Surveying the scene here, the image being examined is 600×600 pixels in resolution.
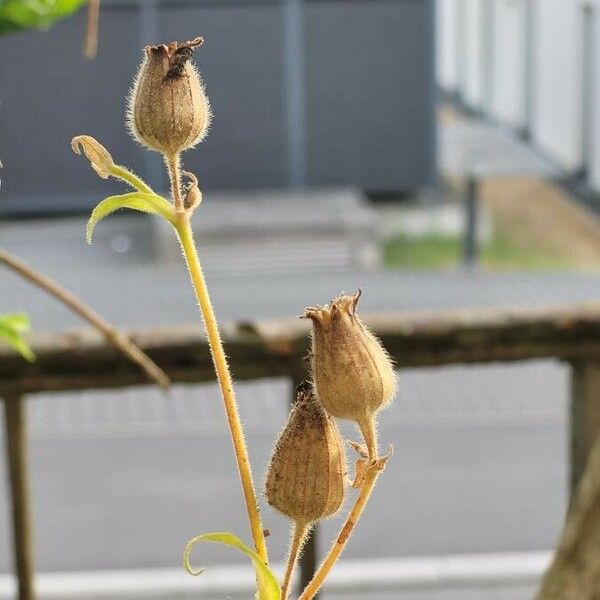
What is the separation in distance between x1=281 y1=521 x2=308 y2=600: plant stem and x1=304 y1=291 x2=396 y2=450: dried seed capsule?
0.7 inches

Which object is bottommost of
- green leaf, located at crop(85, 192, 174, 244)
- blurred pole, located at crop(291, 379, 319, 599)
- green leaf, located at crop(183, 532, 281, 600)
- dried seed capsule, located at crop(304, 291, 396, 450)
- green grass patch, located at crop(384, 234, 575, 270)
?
green grass patch, located at crop(384, 234, 575, 270)

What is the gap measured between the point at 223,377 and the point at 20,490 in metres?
0.52

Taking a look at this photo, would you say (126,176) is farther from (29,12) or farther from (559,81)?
(559,81)

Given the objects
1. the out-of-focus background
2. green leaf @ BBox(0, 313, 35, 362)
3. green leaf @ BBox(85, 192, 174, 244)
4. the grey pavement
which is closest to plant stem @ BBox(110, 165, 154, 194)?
green leaf @ BBox(85, 192, 174, 244)

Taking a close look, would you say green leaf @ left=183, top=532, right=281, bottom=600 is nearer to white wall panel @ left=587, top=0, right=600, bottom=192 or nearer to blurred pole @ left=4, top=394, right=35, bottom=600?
blurred pole @ left=4, top=394, right=35, bottom=600

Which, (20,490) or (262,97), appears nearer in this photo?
(20,490)

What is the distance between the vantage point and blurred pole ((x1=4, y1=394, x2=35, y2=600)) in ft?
2.19

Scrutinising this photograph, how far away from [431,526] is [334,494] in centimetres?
288

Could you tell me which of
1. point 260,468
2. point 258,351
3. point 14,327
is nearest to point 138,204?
point 14,327

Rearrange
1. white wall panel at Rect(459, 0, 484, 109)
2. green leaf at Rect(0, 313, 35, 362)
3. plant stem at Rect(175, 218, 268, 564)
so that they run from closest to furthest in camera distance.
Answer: plant stem at Rect(175, 218, 268, 564)
green leaf at Rect(0, 313, 35, 362)
white wall panel at Rect(459, 0, 484, 109)

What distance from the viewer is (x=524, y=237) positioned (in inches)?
242

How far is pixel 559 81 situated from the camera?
7078 mm

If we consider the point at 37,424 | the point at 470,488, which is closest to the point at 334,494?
the point at 470,488

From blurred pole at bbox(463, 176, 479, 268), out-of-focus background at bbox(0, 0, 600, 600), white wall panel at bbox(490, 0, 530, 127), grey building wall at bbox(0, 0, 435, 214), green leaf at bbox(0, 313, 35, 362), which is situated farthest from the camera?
white wall panel at bbox(490, 0, 530, 127)
